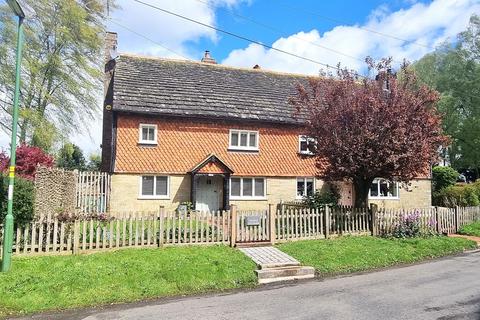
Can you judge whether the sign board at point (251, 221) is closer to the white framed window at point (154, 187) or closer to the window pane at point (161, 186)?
the white framed window at point (154, 187)

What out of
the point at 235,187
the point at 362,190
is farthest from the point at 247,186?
the point at 362,190

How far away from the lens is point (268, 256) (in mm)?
12570

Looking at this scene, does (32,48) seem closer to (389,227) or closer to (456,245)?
(389,227)

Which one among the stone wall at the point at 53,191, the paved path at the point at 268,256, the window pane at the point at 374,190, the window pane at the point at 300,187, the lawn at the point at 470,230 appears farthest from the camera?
the window pane at the point at 374,190

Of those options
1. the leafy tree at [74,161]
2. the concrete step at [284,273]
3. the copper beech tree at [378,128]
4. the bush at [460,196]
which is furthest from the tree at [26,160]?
the leafy tree at [74,161]

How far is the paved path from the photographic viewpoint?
38.7 ft

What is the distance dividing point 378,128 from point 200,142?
10.2 metres

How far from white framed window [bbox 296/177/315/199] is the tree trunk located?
265 inches

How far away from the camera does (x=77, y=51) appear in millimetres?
28422

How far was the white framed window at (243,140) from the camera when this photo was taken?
2323 cm

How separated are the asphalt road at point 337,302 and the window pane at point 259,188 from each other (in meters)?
12.5

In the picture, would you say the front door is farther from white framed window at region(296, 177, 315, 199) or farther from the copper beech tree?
the copper beech tree

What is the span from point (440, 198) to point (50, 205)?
83.4 feet

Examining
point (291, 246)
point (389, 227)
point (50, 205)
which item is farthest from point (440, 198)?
point (50, 205)
